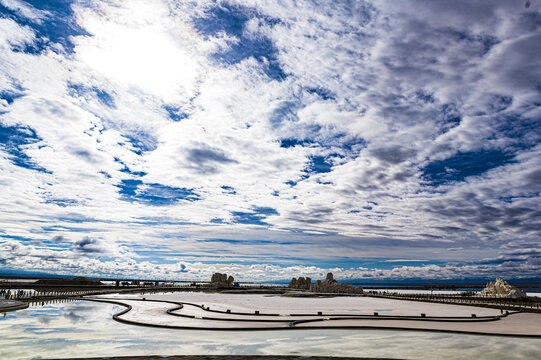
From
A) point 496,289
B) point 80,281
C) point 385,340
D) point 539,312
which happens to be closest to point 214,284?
point 80,281

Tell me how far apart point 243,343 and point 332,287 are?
9568 cm

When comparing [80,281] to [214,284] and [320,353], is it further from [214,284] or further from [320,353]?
[320,353]

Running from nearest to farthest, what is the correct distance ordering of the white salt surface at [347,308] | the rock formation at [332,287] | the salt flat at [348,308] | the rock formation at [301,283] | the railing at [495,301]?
the white salt surface at [347,308]
the salt flat at [348,308]
the railing at [495,301]
the rock formation at [332,287]
the rock formation at [301,283]

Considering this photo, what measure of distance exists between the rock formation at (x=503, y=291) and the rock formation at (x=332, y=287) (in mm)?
36468

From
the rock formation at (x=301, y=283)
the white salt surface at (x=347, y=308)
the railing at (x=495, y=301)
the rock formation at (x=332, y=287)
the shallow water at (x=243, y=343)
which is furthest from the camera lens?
the rock formation at (x=301, y=283)

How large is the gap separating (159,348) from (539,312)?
58.2m

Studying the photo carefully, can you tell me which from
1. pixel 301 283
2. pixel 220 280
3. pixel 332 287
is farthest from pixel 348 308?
pixel 301 283

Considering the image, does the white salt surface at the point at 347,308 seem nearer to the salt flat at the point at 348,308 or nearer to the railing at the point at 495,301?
the salt flat at the point at 348,308

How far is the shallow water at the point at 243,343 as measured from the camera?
18188 millimetres

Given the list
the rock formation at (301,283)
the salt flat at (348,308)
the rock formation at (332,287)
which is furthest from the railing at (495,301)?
the rock formation at (301,283)

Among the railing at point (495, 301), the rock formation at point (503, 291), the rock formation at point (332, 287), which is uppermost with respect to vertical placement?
the rock formation at point (503, 291)

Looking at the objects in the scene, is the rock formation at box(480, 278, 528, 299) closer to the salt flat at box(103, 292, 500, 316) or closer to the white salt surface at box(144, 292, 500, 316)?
the salt flat at box(103, 292, 500, 316)

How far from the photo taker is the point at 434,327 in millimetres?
29156

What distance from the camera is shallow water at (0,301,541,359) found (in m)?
18.2
